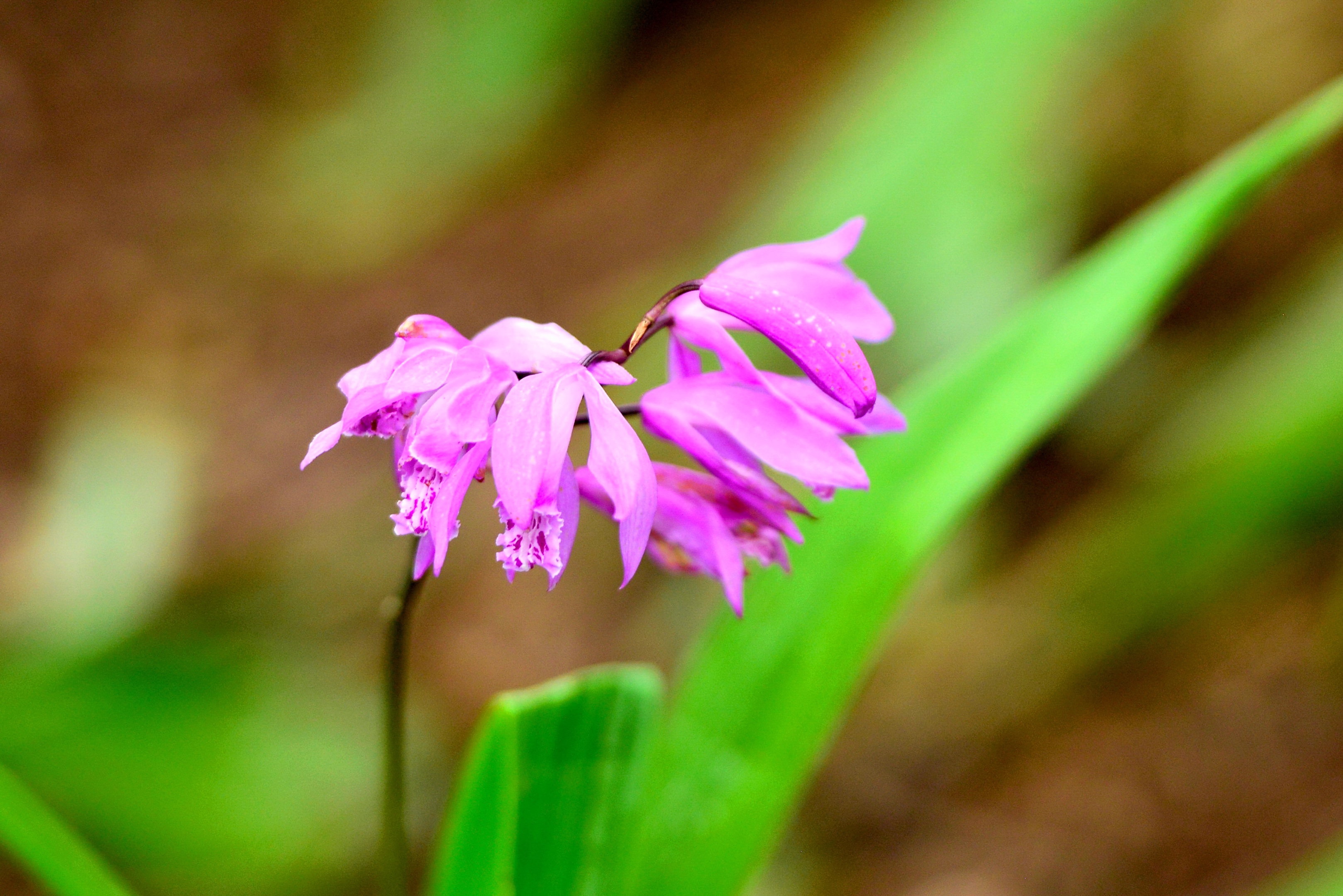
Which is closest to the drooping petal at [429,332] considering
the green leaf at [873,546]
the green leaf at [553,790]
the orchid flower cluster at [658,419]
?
the orchid flower cluster at [658,419]

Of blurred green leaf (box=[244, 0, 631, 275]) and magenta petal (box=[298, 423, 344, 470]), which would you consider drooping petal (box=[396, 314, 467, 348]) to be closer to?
magenta petal (box=[298, 423, 344, 470])

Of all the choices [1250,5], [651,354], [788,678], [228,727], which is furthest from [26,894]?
[1250,5]

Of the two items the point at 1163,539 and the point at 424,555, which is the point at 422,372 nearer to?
the point at 424,555

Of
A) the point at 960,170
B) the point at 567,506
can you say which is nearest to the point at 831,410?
the point at 567,506

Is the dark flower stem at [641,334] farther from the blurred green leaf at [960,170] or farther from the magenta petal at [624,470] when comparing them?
the blurred green leaf at [960,170]

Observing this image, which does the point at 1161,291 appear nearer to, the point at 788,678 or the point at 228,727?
the point at 788,678
